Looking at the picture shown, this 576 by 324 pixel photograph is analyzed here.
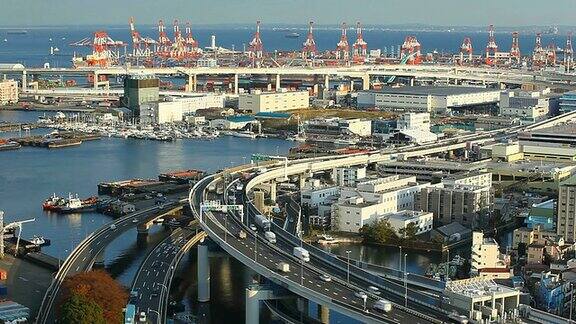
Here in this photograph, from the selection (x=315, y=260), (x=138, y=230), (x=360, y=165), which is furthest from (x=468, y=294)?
(x=360, y=165)

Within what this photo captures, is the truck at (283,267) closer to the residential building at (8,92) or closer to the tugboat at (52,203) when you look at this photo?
the tugboat at (52,203)

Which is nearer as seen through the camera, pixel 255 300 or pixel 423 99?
pixel 255 300

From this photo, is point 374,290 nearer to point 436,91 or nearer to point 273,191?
point 273,191

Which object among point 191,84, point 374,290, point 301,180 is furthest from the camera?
point 191,84

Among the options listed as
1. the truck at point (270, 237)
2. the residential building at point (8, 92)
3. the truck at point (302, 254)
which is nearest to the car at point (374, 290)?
the truck at point (302, 254)

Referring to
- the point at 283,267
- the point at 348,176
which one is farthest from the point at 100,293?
the point at 348,176
